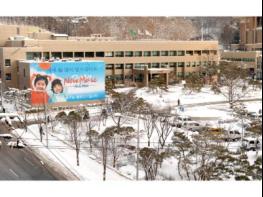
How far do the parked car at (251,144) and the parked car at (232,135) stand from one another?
0.16 metres

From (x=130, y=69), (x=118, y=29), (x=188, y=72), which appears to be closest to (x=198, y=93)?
(x=188, y=72)

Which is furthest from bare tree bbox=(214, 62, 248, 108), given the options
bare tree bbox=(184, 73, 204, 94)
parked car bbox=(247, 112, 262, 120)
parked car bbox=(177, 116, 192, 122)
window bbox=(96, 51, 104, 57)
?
window bbox=(96, 51, 104, 57)

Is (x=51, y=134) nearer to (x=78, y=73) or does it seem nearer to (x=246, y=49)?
(x=78, y=73)

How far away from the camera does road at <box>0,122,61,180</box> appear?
3344 mm

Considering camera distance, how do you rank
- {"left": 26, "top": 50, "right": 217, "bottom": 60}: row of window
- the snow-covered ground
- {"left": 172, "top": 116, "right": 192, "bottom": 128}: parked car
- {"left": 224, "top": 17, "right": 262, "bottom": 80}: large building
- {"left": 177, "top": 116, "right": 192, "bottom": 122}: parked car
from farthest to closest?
{"left": 26, "top": 50, "right": 217, "bottom": 60}: row of window, the snow-covered ground, {"left": 224, "top": 17, "right": 262, "bottom": 80}: large building, {"left": 177, "top": 116, "right": 192, "bottom": 122}: parked car, {"left": 172, "top": 116, "right": 192, "bottom": 128}: parked car

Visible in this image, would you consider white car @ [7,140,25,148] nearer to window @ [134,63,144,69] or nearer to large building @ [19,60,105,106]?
large building @ [19,60,105,106]

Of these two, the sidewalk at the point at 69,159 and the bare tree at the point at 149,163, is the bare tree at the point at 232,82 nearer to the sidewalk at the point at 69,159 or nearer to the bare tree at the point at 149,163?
the bare tree at the point at 149,163

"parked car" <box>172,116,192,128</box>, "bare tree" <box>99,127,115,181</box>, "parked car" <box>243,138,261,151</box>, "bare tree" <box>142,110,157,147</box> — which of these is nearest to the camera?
"bare tree" <box>99,127,115,181</box>

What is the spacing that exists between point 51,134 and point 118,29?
3.25 meters

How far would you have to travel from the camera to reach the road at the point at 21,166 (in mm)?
3344

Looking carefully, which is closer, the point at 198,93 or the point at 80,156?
the point at 80,156

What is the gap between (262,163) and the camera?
132 inches

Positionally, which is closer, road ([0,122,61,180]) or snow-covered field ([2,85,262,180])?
road ([0,122,61,180])

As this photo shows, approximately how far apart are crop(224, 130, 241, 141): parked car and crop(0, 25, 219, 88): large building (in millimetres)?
2198
